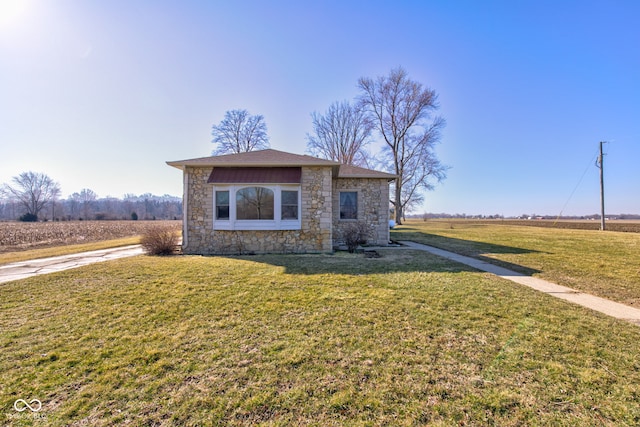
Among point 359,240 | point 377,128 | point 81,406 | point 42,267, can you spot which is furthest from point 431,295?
point 377,128

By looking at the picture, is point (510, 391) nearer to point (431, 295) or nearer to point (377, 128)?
point (431, 295)

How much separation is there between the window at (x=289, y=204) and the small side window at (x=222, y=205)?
2156mm

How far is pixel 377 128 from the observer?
29703mm

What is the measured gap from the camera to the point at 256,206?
9.82m

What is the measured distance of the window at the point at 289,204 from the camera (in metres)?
9.89

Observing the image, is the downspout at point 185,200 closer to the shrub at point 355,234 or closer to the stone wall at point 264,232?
the stone wall at point 264,232

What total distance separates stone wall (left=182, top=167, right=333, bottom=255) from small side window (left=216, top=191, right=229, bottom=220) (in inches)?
9.3

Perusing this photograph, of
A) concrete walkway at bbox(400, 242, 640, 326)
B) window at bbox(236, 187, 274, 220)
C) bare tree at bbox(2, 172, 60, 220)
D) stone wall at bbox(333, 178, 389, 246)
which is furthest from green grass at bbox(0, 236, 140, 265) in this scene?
bare tree at bbox(2, 172, 60, 220)

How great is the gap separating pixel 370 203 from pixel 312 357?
10.4 m

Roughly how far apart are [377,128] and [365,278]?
26829 millimetres

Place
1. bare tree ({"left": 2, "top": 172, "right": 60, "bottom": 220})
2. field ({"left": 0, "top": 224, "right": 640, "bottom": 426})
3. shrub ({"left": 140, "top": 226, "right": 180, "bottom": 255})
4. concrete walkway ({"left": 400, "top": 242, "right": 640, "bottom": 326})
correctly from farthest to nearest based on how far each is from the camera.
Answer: bare tree ({"left": 2, "top": 172, "right": 60, "bottom": 220})
shrub ({"left": 140, "top": 226, "right": 180, "bottom": 255})
concrete walkway ({"left": 400, "top": 242, "right": 640, "bottom": 326})
field ({"left": 0, "top": 224, "right": 640, "bottom": 426})

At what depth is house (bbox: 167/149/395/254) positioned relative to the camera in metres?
9.74

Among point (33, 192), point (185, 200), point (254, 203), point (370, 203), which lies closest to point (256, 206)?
point (254, 203)

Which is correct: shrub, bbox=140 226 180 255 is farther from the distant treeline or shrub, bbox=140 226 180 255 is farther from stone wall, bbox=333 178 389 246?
the distant treeline
